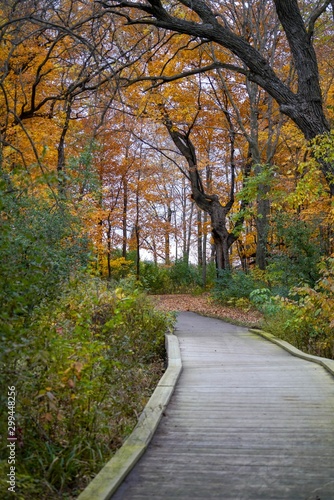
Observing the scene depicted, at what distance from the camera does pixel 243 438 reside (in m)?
4.59

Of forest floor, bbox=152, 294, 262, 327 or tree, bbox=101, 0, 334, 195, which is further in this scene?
forest floor, bbox=152, 294, 262, 327

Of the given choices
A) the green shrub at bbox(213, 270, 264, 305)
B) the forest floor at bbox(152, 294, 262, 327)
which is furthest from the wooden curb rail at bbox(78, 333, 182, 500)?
the green shrub at bbox(213, 270, 264, 305)

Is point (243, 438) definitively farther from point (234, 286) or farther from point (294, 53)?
point (234, 286)

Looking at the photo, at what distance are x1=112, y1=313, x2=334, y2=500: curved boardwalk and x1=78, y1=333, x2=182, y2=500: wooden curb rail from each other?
0.21 ft

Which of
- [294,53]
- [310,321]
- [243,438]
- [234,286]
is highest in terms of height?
[294,53]

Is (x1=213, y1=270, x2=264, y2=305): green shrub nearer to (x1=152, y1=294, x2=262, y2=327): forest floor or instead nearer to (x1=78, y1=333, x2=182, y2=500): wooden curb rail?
(x1=152, y1=294, x2=262, y2=327): forest floor

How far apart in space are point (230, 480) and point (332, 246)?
48.7ft

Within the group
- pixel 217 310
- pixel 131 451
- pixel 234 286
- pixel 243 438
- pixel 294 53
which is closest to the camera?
pixel 131 451

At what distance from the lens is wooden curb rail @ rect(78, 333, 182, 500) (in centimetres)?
335

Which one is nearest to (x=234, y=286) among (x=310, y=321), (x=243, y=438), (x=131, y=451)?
(x=310, y=321)

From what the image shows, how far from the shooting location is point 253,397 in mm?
5984

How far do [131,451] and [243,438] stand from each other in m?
1.05

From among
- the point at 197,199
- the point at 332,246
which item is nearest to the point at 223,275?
the point at 197,199

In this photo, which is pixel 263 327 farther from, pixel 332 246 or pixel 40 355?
pixel 40 355
